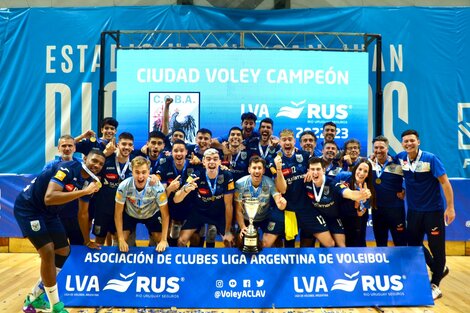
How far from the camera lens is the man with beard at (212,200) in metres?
5.93

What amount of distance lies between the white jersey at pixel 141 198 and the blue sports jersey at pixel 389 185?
9.48ft

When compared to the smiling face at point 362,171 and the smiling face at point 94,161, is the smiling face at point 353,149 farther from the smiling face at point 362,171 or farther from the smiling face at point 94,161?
the smiling face at point 94,161

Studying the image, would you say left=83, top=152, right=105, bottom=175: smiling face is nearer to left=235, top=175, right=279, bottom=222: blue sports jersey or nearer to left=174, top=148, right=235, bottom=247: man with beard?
left=174, top=148, right=235, bottom=247: man with beard

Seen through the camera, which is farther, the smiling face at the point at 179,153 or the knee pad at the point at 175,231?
the knee pad at the point at 175,231

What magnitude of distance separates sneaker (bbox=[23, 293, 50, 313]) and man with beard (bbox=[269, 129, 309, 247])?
2.91m

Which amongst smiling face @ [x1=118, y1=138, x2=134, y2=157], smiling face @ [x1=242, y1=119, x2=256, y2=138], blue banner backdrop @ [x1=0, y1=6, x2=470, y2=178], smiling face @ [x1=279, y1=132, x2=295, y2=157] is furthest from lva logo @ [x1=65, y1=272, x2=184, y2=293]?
blue banner backdrop @ [x1=0, y1=6, x2=470, y2=178]

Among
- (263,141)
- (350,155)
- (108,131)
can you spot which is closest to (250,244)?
(263,141)

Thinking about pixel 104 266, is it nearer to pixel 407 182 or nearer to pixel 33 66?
pixel 407 182

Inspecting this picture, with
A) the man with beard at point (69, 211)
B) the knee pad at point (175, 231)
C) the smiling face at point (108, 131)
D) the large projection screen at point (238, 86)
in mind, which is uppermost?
the large projection screen at point (238, 86)

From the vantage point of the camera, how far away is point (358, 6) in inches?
408

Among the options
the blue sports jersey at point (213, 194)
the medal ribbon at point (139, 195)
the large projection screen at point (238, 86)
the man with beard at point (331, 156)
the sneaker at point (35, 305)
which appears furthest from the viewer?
the large projection screen at point (238, 86)

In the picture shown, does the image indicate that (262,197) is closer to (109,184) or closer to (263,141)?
(263,141)

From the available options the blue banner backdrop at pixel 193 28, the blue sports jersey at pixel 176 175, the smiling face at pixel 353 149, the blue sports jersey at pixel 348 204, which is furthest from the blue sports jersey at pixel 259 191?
the blue banner backdrop at pixel 193 28

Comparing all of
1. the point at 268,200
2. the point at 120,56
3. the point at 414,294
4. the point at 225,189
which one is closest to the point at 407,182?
the point at 414,294
